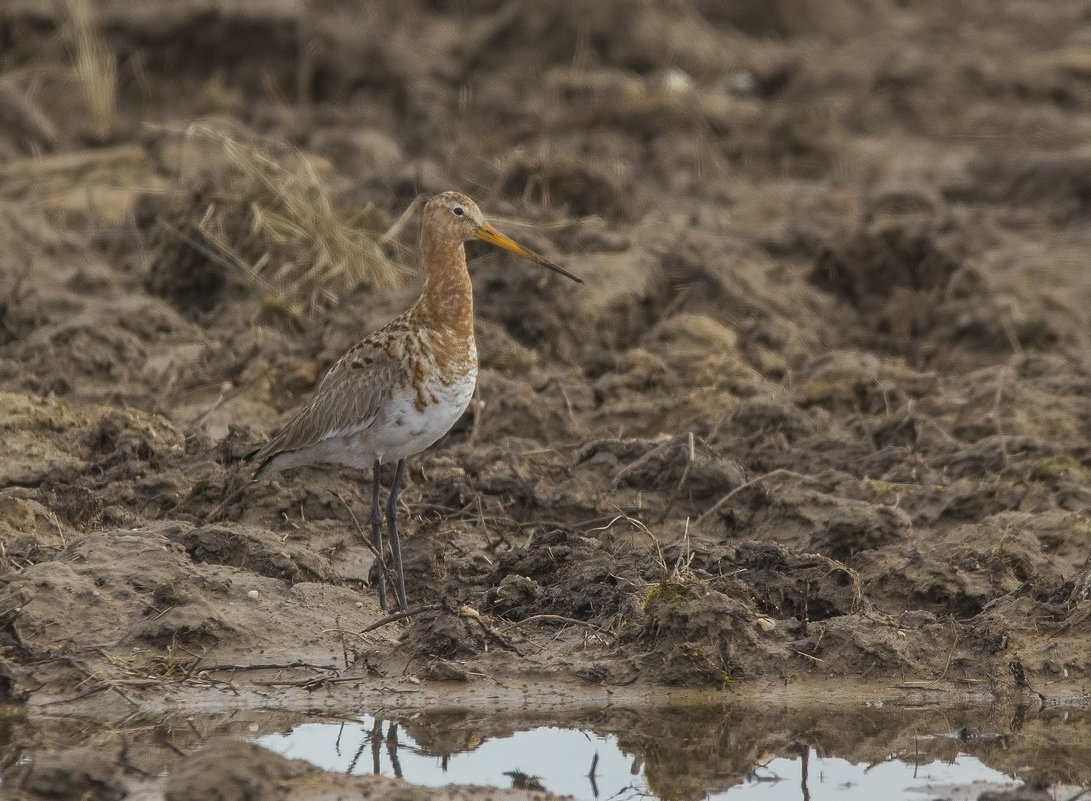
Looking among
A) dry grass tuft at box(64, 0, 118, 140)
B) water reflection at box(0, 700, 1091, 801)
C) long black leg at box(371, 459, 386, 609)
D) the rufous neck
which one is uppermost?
the rufous neck

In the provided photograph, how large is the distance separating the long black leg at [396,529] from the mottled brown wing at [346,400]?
1.22ft

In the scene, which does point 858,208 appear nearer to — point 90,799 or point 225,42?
point 225,42

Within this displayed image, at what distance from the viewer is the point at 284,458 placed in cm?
880

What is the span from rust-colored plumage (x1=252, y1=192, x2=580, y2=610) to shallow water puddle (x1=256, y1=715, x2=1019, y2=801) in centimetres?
127

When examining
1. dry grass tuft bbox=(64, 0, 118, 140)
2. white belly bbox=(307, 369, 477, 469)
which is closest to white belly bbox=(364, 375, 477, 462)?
white belly bbox=(307, 369, 477, 469)

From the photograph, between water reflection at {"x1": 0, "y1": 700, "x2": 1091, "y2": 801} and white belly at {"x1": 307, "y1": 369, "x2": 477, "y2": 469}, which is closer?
water reflection at {"x1": 0, "y1": 700, "x2": 1091, "y2": 801}

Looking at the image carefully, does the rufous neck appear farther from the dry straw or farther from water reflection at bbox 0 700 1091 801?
the dry straw

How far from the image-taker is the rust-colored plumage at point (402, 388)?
27.5 ft

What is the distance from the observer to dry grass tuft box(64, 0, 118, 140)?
1847cm

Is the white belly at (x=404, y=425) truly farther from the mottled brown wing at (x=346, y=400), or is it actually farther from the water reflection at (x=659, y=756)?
the water reflection at (x=659, y=756)

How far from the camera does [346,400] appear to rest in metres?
8.54

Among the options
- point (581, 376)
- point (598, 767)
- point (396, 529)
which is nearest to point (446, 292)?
point (396, 529)

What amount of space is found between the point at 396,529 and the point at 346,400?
66 cm

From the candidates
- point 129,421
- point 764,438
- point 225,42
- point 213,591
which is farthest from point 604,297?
point 225,42
